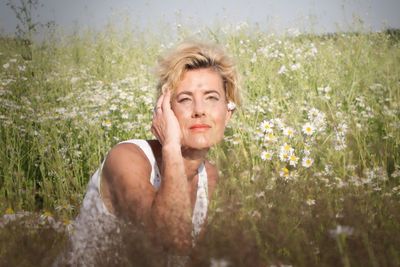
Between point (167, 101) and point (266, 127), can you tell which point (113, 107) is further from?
point (167, 101)

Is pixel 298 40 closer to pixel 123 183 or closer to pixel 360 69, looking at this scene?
pixel 360 69

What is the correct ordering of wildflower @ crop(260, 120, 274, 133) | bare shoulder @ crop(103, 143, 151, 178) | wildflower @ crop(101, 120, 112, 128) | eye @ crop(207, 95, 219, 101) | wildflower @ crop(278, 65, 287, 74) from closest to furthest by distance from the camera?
1. bare shoulder @ crop(103, 143, 151, 178)
2. eye @ crop(207, 95, 219, 101)
3. wildflower @ crop(260, 120, 274, 133)
4. wildflower @ crop(101, 120, 112, 128)
5. wildflower @ crop(278, 65, 287, 74)

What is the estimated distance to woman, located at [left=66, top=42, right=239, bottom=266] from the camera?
158 cm

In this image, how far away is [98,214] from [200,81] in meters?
1.14

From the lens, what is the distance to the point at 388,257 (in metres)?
1.17

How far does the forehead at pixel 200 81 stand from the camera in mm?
2193

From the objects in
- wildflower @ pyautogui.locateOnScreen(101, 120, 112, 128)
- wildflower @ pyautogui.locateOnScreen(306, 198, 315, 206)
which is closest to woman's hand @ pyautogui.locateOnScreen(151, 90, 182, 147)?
wildflower @ pyautogui.locateOnScreen(306, 198, 315, 206)

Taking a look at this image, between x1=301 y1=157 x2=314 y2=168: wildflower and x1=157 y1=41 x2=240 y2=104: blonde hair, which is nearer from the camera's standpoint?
x1=157 y1=41 x2=240 y2=104: blonde hair

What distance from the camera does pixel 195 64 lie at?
2281 millimetres

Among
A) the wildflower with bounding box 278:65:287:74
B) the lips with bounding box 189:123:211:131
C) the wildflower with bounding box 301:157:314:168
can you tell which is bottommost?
the wildflower with bounding box 301:157:314:168

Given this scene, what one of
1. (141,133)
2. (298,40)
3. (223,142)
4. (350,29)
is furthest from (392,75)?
(141,133)

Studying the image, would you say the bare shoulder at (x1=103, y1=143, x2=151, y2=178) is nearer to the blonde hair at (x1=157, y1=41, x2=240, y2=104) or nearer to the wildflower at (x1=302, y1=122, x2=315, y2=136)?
the blonde hair at (x1=157, y1=41, x2=240, y2=104)

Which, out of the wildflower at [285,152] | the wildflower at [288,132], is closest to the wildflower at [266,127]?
the wildflower at [288,132]

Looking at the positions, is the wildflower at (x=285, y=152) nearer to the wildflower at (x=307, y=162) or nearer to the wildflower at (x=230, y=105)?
the wildflower at (x=307, y=162)
